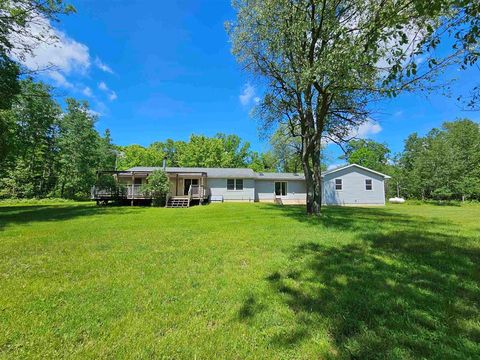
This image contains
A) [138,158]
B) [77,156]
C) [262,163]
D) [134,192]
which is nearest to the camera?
Answer: [134,192]

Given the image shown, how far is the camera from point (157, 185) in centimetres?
1973

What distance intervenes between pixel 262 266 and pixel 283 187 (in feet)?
73.1

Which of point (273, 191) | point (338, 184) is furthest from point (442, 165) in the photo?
point (273, 191)

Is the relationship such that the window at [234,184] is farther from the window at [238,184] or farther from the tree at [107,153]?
the tree at [107,153]

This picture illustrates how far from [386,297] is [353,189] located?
2333 cm

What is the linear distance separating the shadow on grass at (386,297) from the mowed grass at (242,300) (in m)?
0.02

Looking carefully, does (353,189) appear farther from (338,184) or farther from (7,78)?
(7,78)

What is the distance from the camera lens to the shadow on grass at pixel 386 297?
8.07ft

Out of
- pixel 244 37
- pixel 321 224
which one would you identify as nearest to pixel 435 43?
pixel 321 224

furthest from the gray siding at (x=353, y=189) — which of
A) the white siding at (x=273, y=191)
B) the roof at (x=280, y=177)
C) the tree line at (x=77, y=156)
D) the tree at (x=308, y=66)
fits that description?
the tree at (x=308, y=66)

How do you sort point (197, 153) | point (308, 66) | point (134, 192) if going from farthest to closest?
point (197, 153) < point (134, 192) < point (308, 66)

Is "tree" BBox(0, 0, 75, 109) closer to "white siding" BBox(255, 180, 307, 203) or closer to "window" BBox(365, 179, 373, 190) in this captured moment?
"white siding" BBox(255, 180, 307, 203)

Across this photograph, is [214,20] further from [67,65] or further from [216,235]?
[216,235]

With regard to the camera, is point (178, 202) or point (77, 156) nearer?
point (178, 202)
